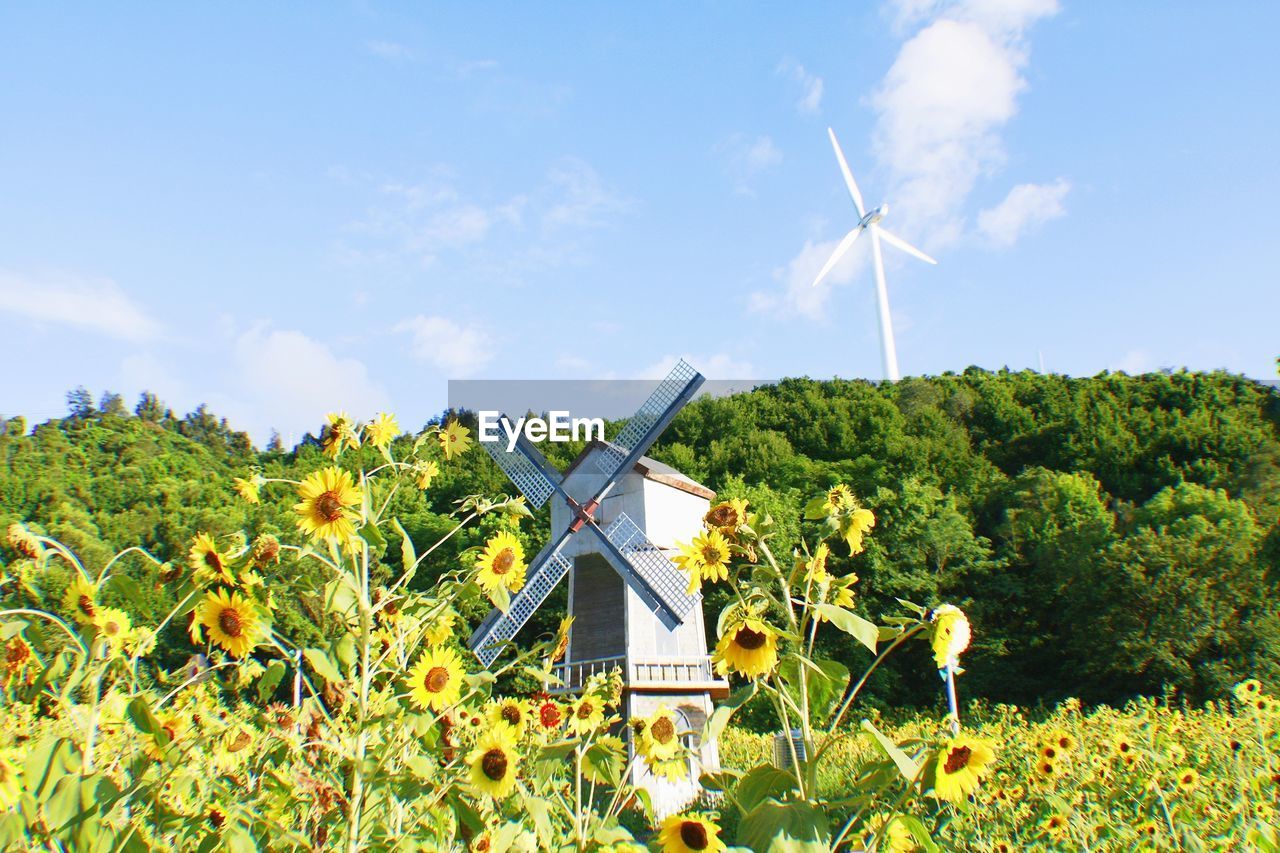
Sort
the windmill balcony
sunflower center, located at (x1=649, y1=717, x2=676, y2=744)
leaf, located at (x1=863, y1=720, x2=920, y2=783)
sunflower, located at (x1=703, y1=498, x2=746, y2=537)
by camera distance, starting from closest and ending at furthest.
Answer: leaf, located at (x1=863, y1=720, x2=920, y2=783)
sunflower, located at (x1=703, y1=498, x2=746, y2=537)
sunflower center, located at (x1=649, y1=717, x2=676, y2=744)
the windmill balcony

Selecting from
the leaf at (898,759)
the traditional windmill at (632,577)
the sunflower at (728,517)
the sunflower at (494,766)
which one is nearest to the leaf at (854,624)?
the leaf at (898,759)

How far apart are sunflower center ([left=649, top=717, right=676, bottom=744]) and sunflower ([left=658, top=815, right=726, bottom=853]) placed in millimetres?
1312

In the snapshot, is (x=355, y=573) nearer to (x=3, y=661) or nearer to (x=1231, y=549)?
(x=3, y=661)

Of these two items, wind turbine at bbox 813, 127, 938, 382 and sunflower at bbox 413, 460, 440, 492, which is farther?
wind turbine at bbox 813, 127, 938, 382

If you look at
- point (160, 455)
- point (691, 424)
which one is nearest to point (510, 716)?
point (691, 424)

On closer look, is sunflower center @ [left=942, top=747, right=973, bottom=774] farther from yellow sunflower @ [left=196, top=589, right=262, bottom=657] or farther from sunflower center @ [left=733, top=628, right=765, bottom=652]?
yellow sunflower @ [left=196, top=589, right=262, bottom=657]

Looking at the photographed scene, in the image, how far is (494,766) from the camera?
8.13ft

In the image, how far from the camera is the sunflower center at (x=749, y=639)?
7.18 feet

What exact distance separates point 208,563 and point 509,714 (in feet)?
3.85

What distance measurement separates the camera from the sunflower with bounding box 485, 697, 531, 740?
115 inches

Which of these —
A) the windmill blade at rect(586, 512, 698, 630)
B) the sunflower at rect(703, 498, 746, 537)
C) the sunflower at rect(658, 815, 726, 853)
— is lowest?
the sunflower at rect(658, 815, 726, 853)

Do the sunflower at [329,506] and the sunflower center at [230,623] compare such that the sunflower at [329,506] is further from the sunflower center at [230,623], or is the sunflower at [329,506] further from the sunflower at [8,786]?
the sunflower at [8,786]

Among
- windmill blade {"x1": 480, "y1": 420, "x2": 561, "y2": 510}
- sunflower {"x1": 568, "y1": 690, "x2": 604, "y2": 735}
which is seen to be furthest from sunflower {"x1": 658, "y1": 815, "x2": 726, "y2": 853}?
windmill blade {"x1": 480, "y1": 420, "x2": 561, "y2": 510}

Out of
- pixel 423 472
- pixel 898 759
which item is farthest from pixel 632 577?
pixel 898 759
